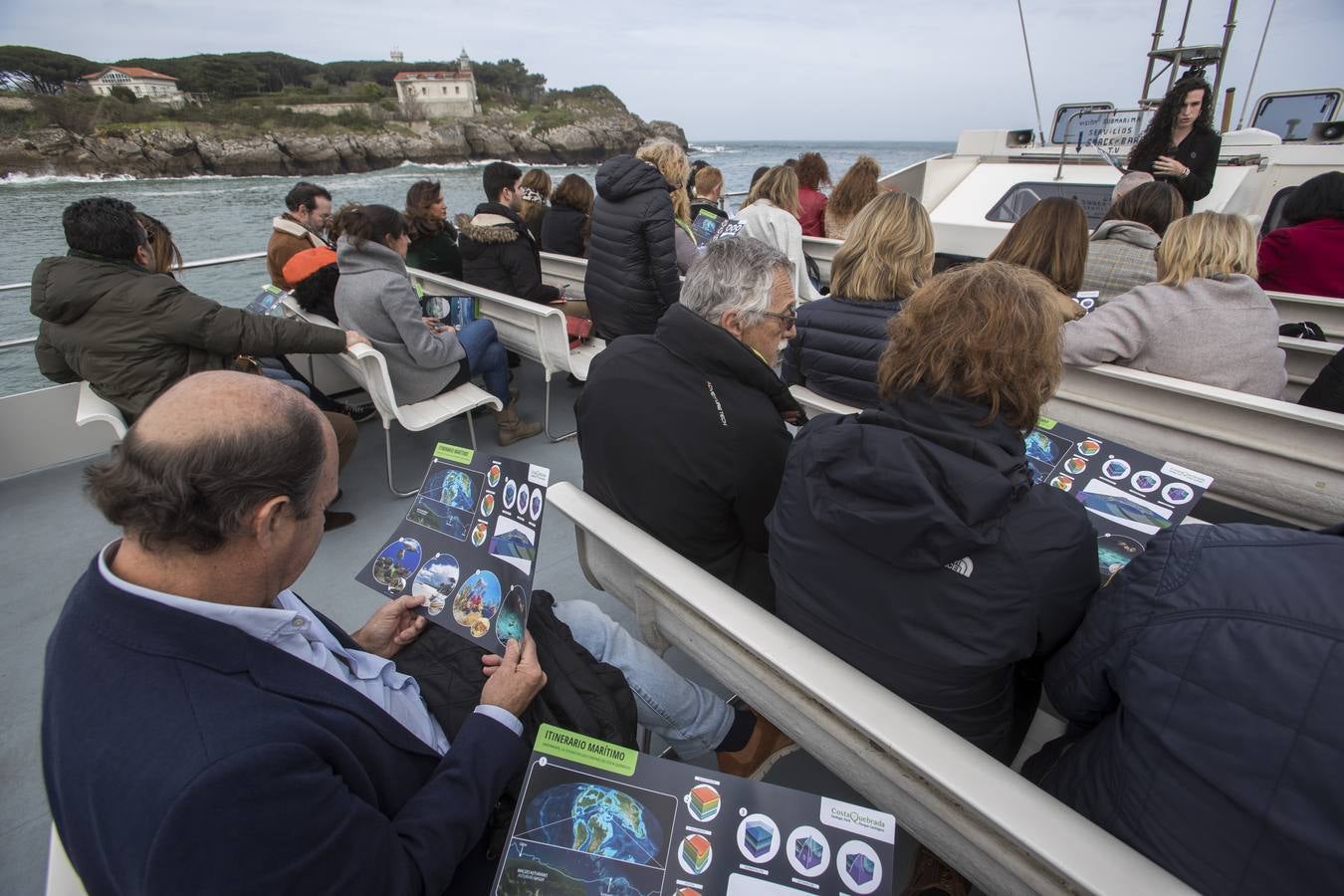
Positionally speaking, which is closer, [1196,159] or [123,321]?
[123,321]

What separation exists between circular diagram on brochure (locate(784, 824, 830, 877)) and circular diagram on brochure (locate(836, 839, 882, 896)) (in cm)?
2

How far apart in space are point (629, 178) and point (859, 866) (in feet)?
10.9

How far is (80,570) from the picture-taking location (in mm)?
2605

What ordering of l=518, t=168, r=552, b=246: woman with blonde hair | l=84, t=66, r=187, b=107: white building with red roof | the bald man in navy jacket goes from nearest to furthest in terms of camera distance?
the bald man in navy jacket, l=518, t=168, r=552, b=246: woman with blonde hair, l=84, t=66, r=187, b=107: white building with red roof

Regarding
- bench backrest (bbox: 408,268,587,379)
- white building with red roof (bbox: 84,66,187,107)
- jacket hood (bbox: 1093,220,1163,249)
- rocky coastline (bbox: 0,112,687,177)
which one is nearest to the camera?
jacket hood (bbox: 1093,220,1163,249)

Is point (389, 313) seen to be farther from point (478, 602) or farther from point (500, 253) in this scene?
point (478, 602)

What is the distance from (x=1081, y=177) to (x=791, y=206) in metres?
3.19

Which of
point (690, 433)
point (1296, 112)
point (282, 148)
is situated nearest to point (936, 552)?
point (690, 433)

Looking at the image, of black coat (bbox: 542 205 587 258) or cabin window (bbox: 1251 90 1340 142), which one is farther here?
cabin window (bbox: 1251 90 1340 142)

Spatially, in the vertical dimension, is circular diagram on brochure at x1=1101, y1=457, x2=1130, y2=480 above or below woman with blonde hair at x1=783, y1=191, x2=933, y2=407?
below

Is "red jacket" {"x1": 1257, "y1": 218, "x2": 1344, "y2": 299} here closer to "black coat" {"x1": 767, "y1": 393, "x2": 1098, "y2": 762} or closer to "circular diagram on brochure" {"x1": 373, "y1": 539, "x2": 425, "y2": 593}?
"black coat" {"x1": 767, "y1": 393, "x2": 1098, "y2": 762}

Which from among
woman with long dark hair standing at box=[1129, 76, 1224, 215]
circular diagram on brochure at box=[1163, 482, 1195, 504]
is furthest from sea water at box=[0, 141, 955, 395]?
circular diagram on brochure at box=[1163, 482, 1195, 504]

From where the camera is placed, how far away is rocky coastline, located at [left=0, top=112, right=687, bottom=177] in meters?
39.5

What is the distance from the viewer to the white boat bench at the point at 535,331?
3283 millimetres
